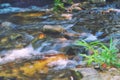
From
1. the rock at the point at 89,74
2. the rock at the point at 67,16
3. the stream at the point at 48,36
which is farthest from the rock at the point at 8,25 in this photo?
the rock at the point at 89,74

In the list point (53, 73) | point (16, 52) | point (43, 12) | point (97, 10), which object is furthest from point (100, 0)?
point (53, 73)

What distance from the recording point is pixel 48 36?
6562 mm

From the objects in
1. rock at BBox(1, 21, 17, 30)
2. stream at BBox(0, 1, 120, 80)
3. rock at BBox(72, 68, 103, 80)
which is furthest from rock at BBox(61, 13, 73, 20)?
rock at BBox(72, 68, 103, 80)

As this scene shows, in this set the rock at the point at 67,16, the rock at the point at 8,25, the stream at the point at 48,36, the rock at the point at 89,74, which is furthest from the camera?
the rock at the point at 67,16

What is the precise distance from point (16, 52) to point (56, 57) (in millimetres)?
840

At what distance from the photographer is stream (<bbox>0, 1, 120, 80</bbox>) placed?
5.04 meters

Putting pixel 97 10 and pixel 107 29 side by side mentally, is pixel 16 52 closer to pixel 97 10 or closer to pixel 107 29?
pixel 107 29

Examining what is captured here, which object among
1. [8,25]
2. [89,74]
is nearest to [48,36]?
[8,25]

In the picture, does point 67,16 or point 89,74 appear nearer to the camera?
point 89,74

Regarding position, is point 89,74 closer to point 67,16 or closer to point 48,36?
point 48,36

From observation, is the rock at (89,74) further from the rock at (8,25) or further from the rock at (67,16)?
the rock at (67,16)

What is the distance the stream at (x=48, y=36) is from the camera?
504 centimetres

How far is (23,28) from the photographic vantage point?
7.48 metres

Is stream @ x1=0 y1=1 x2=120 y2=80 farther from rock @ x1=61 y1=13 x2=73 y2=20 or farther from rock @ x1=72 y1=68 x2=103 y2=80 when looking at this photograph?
rock @ x1=72 y1=68 x2=103 y2=80
